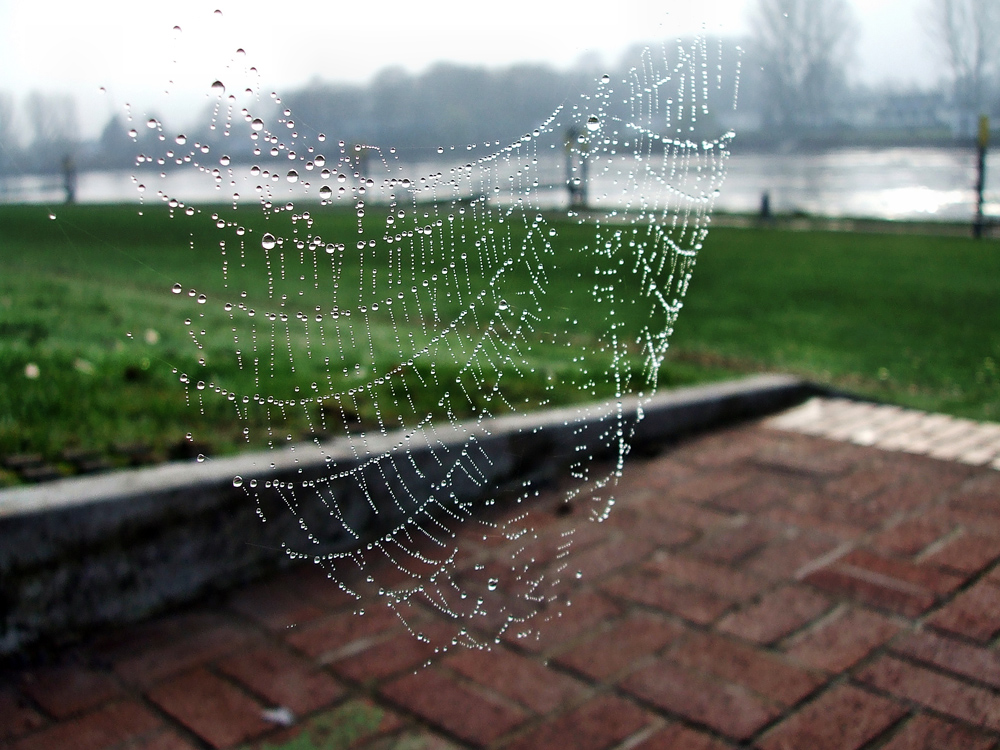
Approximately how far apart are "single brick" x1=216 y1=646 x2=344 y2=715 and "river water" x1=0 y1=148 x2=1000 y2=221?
3.56 ft

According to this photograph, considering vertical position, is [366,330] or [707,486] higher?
[366,330]

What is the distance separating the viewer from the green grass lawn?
3.17 m

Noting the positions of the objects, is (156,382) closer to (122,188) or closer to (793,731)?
(122,188)

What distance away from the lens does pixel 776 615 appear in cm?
252

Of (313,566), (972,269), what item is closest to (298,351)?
(313,566)

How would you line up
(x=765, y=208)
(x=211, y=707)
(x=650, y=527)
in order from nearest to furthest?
(x=211, y=707)
(x=650, y=527)
(x=765, y=208)

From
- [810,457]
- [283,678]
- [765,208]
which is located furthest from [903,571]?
[765,208]

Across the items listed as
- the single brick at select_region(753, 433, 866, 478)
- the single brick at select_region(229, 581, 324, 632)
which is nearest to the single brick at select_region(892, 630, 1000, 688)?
the single brick at select_region(753, 433, 866, 478)

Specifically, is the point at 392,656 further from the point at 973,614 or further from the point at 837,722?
the point at 973,614

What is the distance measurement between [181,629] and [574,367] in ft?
8.50

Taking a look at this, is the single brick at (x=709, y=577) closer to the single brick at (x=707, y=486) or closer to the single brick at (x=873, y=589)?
the single brick at (x=873, y=589)

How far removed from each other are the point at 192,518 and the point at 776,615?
1.57 meters

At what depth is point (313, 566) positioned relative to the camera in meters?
2.79

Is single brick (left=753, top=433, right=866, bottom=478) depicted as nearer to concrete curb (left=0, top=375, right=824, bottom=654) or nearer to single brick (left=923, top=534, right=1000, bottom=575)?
single brick (left=923, top=534, right=1000, bottom=575)
